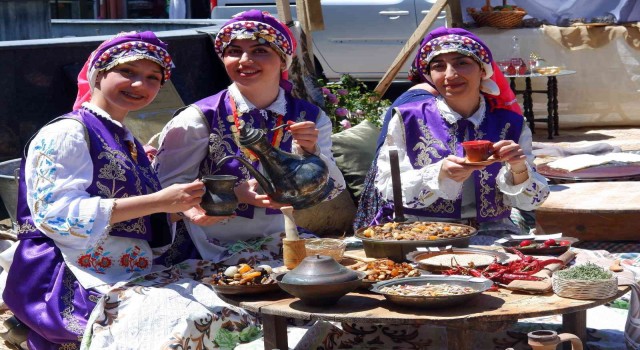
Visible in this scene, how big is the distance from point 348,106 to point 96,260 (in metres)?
4.37

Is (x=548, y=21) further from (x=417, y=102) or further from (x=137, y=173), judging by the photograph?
(x=137, y=173)

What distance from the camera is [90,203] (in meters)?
3.60

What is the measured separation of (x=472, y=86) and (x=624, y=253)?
1.38 meters

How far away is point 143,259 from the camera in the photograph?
3.93 m

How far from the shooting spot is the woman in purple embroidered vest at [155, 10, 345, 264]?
425 cm

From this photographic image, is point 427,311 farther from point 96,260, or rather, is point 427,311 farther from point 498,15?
point 498,15

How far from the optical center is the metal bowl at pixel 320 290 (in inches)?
132

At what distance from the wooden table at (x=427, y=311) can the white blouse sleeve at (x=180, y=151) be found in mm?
A: 809

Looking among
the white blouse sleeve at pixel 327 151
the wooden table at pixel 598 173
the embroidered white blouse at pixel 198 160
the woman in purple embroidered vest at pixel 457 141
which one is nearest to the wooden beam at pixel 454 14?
the wooden table at pixel 598 173

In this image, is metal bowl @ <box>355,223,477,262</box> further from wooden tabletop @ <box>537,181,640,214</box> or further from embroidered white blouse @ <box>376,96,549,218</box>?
wooden tabletop @ <box>537,181,640,214</box>

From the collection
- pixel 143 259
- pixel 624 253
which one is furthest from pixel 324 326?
pixel 624 253

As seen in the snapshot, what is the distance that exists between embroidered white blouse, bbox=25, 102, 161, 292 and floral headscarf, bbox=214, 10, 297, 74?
78 cm

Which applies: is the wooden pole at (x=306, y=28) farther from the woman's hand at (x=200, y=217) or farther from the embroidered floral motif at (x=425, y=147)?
the woman's hand at (x=200, y=217)

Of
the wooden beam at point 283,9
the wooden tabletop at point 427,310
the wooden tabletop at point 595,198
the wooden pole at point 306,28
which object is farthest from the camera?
the wooden pole at point 306,28
